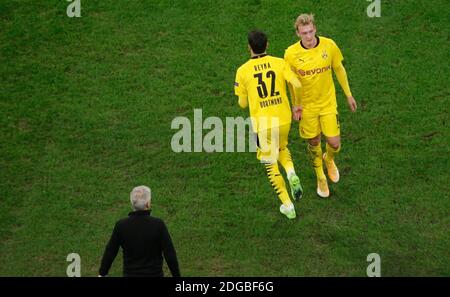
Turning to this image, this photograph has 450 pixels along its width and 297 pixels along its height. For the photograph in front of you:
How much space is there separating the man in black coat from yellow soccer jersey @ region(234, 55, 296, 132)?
243 cm

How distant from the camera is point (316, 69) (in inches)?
422

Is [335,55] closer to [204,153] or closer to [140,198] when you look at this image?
[204,153]

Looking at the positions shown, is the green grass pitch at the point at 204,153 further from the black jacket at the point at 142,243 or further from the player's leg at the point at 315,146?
the black jacket at the point at 142,243

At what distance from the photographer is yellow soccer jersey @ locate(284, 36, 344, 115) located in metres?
10.7

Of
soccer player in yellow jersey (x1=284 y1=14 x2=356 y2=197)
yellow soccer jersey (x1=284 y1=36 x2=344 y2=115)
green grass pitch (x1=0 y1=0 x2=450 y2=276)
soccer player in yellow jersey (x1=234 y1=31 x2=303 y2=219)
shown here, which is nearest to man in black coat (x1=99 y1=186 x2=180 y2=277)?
green grass pitch (x1=0 y1=0 x2=450 y2=276)

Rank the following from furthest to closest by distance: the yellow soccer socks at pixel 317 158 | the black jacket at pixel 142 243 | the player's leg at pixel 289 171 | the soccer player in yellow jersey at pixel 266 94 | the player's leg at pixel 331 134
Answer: the yellow soccer socks at pixel 317 158 < the player's leg at pixel 331 134 < the player's leg at pixel 289 171 < the soccer player in yellow jersey at pixel 266 94 < the black jacket at pixel 142 243

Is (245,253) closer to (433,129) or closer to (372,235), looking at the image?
(372,235)

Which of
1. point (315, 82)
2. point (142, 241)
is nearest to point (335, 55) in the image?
point (315, 82)

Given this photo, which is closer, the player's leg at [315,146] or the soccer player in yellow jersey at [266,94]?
the soccer player in yellow jersey at [266,94]

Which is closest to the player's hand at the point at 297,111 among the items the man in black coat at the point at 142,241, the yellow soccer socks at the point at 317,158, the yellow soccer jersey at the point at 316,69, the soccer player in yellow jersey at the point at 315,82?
the soccer player in yellow jersey at the point at 315,82

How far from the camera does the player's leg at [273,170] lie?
10664mm

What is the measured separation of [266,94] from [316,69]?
85cm

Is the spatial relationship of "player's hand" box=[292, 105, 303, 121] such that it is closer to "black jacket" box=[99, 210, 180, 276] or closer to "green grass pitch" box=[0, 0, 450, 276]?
"green grass pitch" box=[0, 0, 450, 276]

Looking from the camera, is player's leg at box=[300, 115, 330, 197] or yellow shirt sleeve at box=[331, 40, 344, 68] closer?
yellow shirt sleeve at box=[331, 40, 344, 68]
